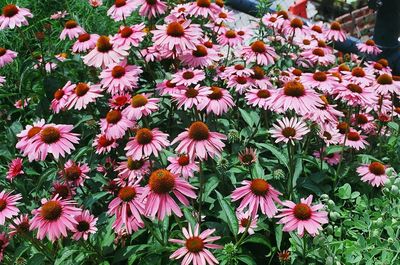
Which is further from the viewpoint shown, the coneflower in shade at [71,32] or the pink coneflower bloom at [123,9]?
the coneflower in shade at [71,32]

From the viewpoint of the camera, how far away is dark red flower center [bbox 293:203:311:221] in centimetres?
141

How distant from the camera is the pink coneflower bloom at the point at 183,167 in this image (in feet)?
5.12

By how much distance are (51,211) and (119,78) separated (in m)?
0.65

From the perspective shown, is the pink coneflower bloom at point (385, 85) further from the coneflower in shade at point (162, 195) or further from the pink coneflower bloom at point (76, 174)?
the pink coneflower bloom at point (76, 174)

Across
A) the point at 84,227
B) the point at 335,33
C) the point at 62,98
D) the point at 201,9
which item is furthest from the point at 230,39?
the point at 84,227

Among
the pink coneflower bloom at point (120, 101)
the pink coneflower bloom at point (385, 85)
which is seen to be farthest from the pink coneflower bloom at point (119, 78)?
the pink coneflower bloom at point (385, 85)

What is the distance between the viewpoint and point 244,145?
6.27 ft

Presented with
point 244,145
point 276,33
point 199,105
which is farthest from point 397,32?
point 199,105

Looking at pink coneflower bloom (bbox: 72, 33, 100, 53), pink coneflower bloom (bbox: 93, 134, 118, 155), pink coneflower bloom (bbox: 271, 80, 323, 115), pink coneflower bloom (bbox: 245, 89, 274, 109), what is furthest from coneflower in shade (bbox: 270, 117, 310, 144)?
pink coneflower bloom (bbox: 72, 33, 100, 53)

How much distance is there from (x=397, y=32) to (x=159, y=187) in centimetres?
227

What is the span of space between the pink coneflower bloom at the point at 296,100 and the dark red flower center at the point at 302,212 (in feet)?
1.07

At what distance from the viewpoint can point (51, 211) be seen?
1.42 m

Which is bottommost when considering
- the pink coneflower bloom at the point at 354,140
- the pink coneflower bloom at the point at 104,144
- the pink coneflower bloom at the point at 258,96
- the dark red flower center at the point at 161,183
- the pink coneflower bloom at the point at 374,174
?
the pink coneflower bloom at the point at 374,174

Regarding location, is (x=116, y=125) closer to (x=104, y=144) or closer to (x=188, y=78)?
(x=104, y=144)
